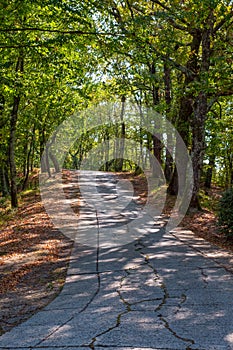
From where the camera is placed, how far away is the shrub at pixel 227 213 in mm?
10773

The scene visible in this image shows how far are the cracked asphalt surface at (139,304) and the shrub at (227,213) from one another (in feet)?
3.77

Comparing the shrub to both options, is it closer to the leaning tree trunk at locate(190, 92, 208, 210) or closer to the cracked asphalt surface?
the cracked asphalt surface

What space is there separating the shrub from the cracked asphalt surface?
115cm

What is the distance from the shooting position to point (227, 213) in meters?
10.9

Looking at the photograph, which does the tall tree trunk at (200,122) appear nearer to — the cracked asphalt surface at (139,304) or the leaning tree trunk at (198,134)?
the leaning tree trunk at (198,134)

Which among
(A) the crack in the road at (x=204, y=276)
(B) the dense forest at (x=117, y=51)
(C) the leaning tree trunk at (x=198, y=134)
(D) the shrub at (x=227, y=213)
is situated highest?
(B) the dense forest at (x=117, y=51)

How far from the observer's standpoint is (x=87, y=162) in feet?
254

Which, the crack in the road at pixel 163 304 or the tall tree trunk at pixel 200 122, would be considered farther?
the tall tree trunk at pixel 200 122

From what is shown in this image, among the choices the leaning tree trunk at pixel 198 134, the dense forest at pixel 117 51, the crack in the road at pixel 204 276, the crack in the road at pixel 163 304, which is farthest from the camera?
the leaning tree trunk at pixel 198 134

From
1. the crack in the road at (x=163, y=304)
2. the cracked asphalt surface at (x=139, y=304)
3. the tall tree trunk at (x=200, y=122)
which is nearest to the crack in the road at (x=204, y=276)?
the cracked asphalt surface at (x=139, y=304)

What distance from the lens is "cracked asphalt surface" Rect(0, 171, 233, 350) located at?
13.7 feet

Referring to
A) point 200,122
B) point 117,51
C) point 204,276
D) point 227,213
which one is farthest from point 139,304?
point 200,122

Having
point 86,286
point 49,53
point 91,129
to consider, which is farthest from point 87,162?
point 86,286

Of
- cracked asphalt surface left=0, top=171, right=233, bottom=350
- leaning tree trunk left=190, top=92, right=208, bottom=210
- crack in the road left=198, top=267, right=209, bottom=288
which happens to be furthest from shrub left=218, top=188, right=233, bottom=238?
leaning tree trunk left=190, top=92, right=208, bottom=210
